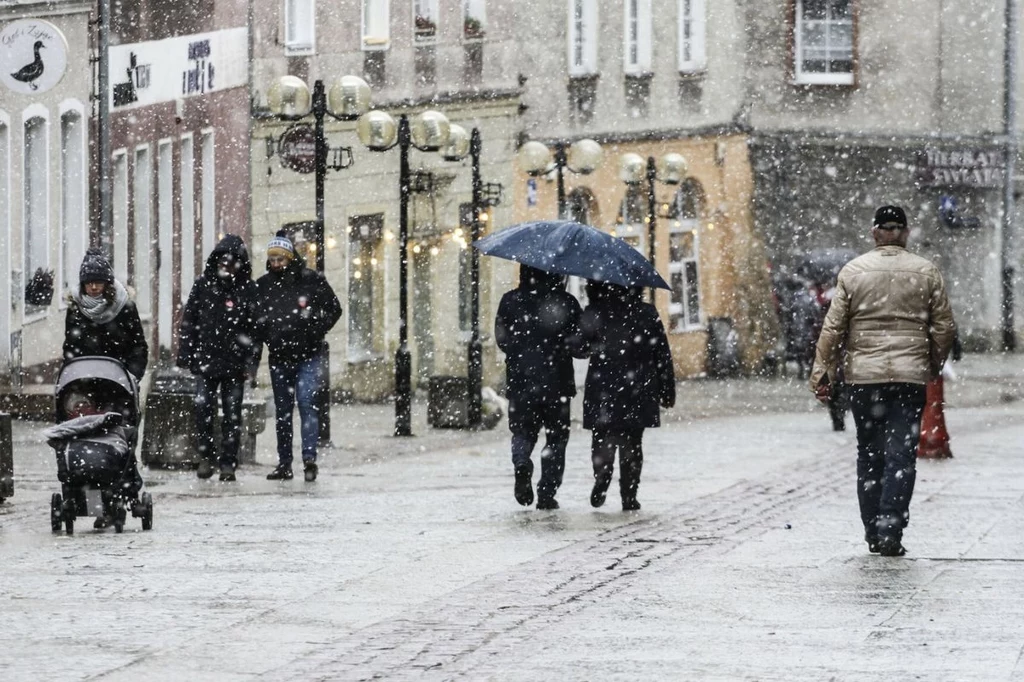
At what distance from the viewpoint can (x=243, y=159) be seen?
126 feet

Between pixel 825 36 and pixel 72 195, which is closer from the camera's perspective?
pixel 72 195

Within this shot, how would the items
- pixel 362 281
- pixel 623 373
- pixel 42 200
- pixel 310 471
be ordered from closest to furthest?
pixel 623 373, pixel 310 471, pixel 42 200, pixel 362 281

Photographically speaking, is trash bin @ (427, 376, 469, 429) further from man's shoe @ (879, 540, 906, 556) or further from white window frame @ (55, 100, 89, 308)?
man's shoe @ (879, 540, 906, 556)

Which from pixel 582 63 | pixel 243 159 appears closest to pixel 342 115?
pixel 243 159

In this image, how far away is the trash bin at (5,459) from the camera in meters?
14.4

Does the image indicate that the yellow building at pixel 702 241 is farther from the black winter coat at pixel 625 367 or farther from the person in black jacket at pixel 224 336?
the black winter coat at pixel 625 367

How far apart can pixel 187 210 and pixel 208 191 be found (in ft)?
3.09

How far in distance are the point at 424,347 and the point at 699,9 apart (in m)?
7.82

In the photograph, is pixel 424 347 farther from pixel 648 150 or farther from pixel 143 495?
pixel 143 495

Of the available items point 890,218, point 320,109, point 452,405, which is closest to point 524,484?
point 890,218

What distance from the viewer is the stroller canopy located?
12.6m

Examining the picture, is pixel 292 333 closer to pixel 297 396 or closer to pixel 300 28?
pixel 297 396

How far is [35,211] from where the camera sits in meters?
29.3

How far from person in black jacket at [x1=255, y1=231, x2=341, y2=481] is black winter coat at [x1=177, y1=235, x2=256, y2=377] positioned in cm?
13
